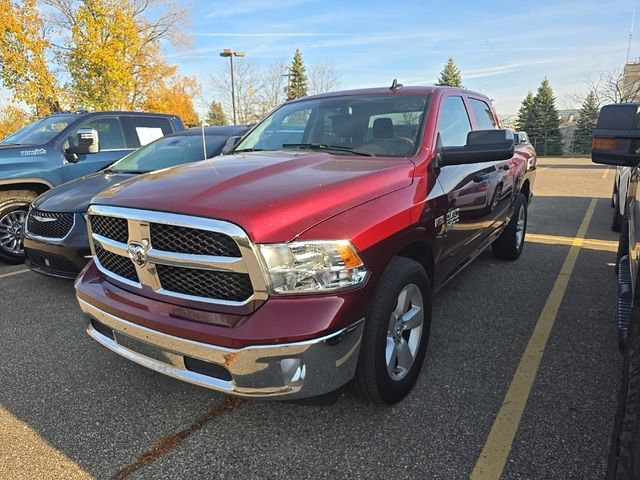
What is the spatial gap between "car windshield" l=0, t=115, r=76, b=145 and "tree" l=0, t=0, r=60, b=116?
19.4 metres

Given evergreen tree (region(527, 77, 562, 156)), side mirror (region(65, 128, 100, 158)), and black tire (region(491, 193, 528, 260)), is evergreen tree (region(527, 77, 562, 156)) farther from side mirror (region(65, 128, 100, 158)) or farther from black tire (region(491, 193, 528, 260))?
side mirror (region(65, 128, 100, 158))

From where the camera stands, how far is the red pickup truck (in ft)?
6.48

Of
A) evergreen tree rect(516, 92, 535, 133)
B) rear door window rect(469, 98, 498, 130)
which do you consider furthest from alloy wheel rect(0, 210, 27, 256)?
evergreen tree rect(516, 92, 535, 133)

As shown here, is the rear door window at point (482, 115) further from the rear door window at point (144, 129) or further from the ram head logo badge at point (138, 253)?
the rear door window at point (144, 129)

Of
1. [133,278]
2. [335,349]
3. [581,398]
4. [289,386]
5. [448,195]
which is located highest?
[448,195]

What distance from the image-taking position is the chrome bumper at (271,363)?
1.94 m

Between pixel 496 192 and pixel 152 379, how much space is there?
331 cm

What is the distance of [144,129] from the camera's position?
277 inches

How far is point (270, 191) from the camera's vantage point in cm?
225

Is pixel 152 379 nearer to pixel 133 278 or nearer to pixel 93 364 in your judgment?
pixel 93 364

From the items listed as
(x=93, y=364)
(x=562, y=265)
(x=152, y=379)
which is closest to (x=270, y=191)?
(x=152, y=379)

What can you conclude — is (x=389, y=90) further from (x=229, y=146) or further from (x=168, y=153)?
(x=168, y=153)

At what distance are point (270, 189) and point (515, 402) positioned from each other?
1886mm

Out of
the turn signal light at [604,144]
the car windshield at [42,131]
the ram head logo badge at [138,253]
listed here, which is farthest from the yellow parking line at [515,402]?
the car windshield at [42,131]
